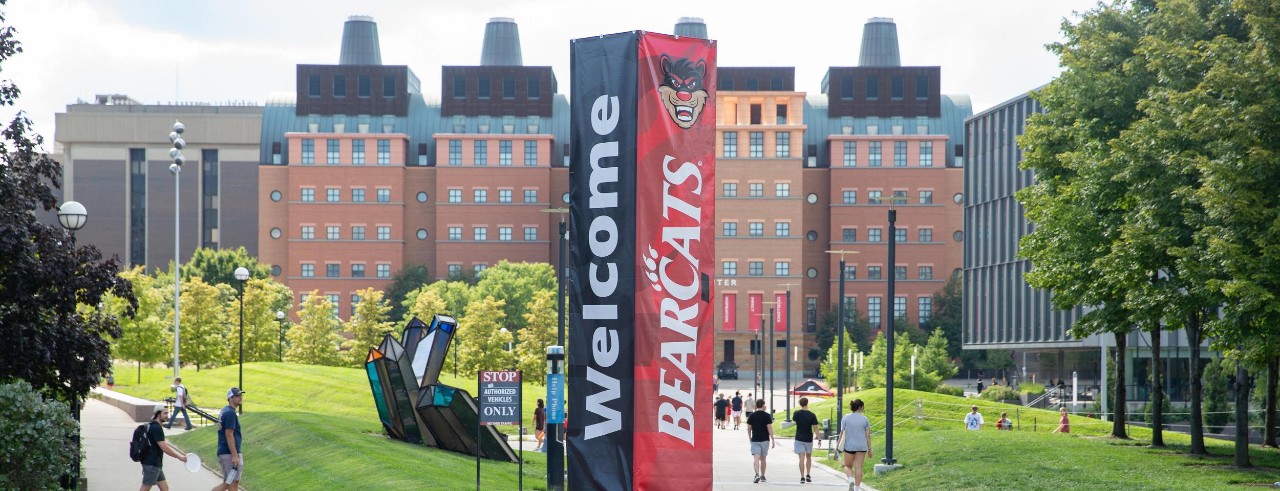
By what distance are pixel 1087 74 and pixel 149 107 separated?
13089 cm

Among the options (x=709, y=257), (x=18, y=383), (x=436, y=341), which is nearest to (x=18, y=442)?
(x=18, y=383)

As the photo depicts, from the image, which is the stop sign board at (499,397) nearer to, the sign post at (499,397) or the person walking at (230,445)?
the sign post at (499,397)

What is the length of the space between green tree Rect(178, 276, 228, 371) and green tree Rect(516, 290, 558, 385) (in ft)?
51.0

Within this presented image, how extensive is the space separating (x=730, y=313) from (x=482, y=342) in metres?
54.6

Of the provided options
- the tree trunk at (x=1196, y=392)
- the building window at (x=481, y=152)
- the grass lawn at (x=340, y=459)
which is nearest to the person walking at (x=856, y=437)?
→ the grass lawn at (x=340, y=459)

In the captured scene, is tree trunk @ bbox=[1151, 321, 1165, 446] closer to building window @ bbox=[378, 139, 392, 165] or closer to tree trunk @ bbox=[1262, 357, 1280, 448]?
tree trunk @ bbox=[1262, 357, 1280, 448]

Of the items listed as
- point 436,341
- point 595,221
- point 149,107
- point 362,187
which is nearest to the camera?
point 595,221

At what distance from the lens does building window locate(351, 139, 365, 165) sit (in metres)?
134

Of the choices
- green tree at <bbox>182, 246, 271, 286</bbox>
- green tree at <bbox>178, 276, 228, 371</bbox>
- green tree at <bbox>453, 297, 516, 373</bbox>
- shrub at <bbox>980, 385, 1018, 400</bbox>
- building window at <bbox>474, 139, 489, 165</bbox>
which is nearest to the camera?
green tree at <bbox>178, 276, 228, 371</bbox>

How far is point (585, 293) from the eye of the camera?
1553 cm

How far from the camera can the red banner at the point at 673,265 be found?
15.4 meters

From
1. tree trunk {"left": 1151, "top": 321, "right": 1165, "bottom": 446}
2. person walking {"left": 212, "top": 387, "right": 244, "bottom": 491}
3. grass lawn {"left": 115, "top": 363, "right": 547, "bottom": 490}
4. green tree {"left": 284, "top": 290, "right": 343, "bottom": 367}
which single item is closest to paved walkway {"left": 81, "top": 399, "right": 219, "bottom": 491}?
grass lawn {"left": 115, "top": 363, "right": 547, "bottom": 490}

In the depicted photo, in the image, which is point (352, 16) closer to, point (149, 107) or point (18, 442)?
point (149, 107)

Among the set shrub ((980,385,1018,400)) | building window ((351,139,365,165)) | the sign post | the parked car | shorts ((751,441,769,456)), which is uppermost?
building window ((351,139,365,165))
